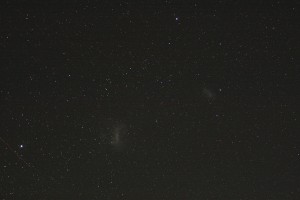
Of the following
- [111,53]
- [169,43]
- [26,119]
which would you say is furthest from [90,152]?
[169,43]

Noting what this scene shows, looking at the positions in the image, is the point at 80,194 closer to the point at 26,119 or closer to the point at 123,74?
the point at 26,119

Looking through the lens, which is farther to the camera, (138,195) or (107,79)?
(138,195)

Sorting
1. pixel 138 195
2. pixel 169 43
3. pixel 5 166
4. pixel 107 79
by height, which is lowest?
pixel 138 195

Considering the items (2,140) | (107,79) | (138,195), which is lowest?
(138,195)

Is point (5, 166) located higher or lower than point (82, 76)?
lower

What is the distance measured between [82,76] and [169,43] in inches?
14.2

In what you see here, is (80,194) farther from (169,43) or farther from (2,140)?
(169,43)

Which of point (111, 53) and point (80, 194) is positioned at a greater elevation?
point (111, 53)

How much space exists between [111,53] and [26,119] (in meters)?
0.43

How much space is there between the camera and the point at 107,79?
4.48ft

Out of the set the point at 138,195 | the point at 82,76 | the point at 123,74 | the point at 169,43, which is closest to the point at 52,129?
the point at 82,76

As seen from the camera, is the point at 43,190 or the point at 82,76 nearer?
the point at 82,76

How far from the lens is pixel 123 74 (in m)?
1.36

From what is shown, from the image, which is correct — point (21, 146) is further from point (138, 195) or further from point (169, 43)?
point (169, 43)
